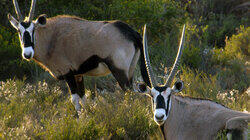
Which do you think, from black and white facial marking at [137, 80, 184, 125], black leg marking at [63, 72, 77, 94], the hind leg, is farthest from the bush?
the hind leg

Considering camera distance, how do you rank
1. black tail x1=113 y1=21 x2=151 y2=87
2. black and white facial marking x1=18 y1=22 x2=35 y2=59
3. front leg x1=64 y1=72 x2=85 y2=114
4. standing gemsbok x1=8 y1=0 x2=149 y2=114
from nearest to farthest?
black and white facial marking x1=18 y1=22 x2=35 y2=59, standing gemsbok x1=8 y1=0 x2=149 y2=114, black tail x1=113 y1=21 x2=151 y2=87, front leg x1=64 y1=72 x2=85 y2=114

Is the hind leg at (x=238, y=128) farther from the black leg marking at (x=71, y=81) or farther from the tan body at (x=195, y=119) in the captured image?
the black leg marking at (x=71, y=81)

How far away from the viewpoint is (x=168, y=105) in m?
3.88

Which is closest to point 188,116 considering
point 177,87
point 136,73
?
point 177,87

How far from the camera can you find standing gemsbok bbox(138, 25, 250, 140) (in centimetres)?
355

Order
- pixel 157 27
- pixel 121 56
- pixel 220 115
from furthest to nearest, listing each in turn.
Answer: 1. pixel 157 27
2. pixel 121 56
3. pixel 220 115

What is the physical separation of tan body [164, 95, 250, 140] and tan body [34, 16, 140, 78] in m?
2.09

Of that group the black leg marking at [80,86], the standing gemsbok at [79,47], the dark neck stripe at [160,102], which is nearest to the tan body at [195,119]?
the dark neck stripe at [160,102]

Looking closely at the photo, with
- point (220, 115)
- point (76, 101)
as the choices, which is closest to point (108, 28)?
point (76, 101)

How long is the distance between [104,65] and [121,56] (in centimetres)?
39

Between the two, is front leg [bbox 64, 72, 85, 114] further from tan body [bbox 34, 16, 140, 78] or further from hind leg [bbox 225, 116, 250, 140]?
hind leg [bbox 225, 116, 250, 140]

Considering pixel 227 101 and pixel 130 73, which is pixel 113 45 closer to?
pixel 130 73

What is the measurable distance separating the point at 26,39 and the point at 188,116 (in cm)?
334

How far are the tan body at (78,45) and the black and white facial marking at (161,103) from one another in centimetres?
225
